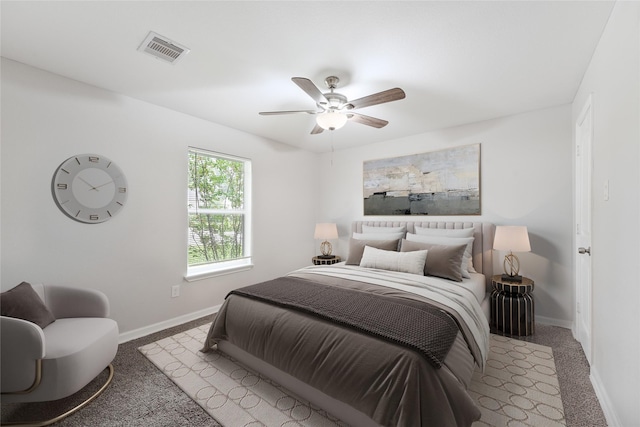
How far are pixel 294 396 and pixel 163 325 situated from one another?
1.94 m

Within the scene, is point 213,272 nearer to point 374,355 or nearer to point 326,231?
point 326,231

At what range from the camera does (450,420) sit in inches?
51.0

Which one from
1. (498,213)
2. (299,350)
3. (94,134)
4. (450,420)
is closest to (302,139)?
(94,134)

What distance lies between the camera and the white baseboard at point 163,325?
275 cm

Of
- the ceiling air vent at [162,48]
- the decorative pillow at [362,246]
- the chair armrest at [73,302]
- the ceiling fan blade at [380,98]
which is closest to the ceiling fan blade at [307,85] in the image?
the ceiling fan blade at [380,98]

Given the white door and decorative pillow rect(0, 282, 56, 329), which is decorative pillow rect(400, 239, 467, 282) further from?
decorative pillow rect(0, 282, 56, 329)

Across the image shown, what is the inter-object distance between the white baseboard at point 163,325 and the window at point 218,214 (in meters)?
0.47

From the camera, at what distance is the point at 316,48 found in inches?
78.7

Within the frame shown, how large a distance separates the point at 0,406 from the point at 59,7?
2.57 m

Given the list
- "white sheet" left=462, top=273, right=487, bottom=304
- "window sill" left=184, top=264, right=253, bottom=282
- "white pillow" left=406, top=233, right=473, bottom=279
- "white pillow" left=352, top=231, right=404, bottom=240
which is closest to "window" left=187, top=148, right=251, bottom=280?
"window sill" left=184, top=264, right=253, bottom=282

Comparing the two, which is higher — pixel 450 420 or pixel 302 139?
pixel 302 139

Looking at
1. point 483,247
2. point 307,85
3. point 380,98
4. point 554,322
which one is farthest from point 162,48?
point 554,322

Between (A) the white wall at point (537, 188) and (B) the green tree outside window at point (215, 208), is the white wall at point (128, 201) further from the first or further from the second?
(A) the white wall at point (537, 188)

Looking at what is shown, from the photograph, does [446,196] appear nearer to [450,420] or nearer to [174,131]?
[450,420]
